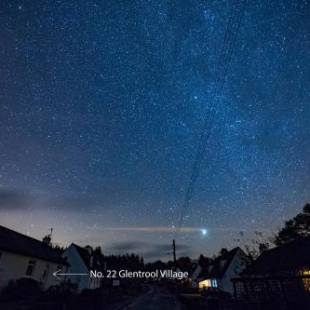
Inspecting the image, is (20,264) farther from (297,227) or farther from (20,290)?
(297,227)

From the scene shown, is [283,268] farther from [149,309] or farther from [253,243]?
[253,243]

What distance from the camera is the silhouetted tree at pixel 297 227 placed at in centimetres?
4700

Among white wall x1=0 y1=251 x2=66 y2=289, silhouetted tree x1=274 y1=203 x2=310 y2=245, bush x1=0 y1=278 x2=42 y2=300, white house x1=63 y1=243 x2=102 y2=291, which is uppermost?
silhouetted tree x1=274 y1=203 x2=310 y2=245

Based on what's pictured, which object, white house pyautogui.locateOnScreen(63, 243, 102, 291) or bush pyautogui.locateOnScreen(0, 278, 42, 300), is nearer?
bush pyautogui.locateOnScreen(0, 278, 42, 300)

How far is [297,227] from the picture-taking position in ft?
158

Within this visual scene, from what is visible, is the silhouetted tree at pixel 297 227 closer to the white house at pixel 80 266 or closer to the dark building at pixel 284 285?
the dark building at pixel 284 285

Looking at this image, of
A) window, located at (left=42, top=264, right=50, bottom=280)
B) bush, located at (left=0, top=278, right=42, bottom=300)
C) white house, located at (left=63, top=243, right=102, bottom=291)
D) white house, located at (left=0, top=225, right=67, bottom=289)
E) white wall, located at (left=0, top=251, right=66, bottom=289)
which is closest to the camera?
bush, located at (left=0, top=278, right=42, bottom=300)

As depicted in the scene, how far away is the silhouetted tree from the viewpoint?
4700cm

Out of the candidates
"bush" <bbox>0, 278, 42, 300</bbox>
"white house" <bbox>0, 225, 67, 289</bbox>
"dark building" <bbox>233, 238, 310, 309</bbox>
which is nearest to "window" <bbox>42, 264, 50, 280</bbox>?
"white house" <bbox>0, 225, 67, 289</bbox>

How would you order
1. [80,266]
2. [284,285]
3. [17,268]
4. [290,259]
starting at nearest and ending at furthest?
[284,285] → [290,259] → [17,268] → [80,266]

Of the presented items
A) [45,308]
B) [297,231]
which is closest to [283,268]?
[45,308]

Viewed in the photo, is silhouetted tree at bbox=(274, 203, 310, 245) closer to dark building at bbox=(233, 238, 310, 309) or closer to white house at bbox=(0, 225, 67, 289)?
dark building at bbox=(233, 238, 310, 309)

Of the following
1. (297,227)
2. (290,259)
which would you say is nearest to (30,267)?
→ (290,259)

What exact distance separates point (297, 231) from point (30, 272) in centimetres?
4560
